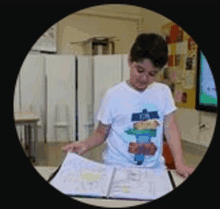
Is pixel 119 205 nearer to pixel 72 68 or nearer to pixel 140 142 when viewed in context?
pixel 140 142

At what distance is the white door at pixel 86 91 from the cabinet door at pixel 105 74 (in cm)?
2

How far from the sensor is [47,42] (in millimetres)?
916

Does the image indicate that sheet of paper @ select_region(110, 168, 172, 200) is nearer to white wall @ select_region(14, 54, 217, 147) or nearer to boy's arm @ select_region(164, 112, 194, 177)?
boy's arm @ select_region(164, 112, 194, 177)

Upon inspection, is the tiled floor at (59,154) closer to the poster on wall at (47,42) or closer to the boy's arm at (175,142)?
the boy's arm at (175,142)

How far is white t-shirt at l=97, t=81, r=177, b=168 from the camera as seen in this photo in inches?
34.0

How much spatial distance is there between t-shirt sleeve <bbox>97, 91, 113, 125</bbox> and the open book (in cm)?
16

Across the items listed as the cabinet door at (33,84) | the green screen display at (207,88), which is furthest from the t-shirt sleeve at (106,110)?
the green screen display at (207,88)

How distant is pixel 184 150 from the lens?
35.5 inches

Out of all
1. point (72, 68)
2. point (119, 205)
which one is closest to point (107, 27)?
point (72, 68)

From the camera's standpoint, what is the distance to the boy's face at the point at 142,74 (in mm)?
852

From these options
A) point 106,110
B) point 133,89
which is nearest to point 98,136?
point 106,110

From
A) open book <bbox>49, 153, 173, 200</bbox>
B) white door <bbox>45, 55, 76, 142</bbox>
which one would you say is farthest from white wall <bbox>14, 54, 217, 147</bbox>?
open book <bbox>49, 153, 173, 200</bbox>

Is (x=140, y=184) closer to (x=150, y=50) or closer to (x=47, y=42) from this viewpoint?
(x=150, y=50)

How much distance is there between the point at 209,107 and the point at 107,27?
450mm
